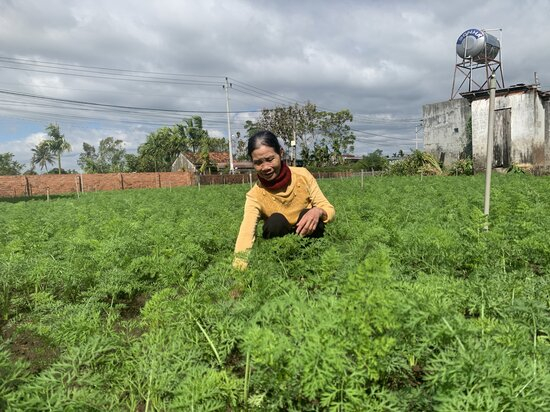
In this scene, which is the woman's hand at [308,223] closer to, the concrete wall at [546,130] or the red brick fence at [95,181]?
the red brick fence at [95,181]

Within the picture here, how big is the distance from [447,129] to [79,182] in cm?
3168

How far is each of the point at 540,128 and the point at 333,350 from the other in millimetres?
29184

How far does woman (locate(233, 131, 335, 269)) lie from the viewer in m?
3.27

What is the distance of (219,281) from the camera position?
259 cm

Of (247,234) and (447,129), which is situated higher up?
(447,129)

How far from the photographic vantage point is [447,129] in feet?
93.7

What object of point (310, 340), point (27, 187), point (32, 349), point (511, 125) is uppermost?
point (511, 125)

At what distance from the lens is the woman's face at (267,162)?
10.7 feet

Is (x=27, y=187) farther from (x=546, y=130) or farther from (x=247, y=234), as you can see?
(x=546, y=130)

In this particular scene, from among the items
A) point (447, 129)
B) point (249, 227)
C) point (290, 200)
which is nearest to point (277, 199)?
point (290, 200)

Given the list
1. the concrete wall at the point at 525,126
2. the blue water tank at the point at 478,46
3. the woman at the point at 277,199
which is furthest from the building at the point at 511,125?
the woman at the point at 277,199

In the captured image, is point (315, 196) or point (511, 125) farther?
point (511, 125)

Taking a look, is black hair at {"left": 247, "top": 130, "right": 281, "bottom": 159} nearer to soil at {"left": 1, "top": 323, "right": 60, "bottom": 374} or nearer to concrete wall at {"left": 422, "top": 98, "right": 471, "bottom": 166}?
soil at {"left": 1, "top": 323, "right": 60, "bottom": 374}

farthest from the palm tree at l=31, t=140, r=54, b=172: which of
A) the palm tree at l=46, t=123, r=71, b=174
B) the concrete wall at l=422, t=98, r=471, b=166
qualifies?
the concrete wall at l=422, t=98, r=471, b=166
